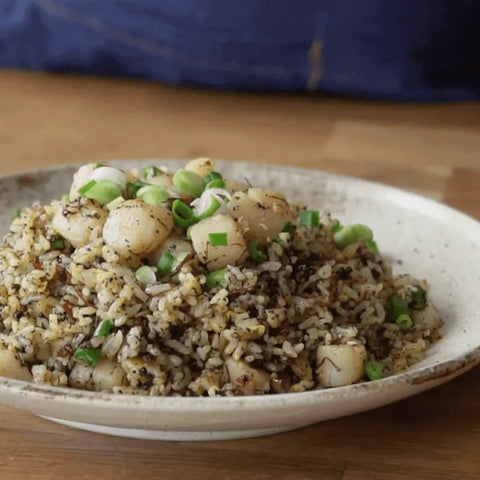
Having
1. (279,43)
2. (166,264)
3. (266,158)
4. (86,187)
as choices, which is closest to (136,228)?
(166,264)

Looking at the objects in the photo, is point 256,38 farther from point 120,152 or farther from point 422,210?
point 422,210

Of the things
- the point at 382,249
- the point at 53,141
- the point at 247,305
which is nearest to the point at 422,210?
the point at 382,249

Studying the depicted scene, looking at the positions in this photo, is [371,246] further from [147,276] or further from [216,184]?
[147,276]

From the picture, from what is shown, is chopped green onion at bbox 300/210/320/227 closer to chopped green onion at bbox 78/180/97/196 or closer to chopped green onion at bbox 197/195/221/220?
chopped green onion at bbox 197/195/221/220

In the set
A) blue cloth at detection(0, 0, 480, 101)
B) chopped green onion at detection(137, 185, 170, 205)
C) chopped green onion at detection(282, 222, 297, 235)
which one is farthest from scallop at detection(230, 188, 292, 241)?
blue cloth at detection(0, 0, 480, 101)

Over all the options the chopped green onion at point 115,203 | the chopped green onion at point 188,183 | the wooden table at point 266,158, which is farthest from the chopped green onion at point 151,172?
the wooden table at point 266,158
